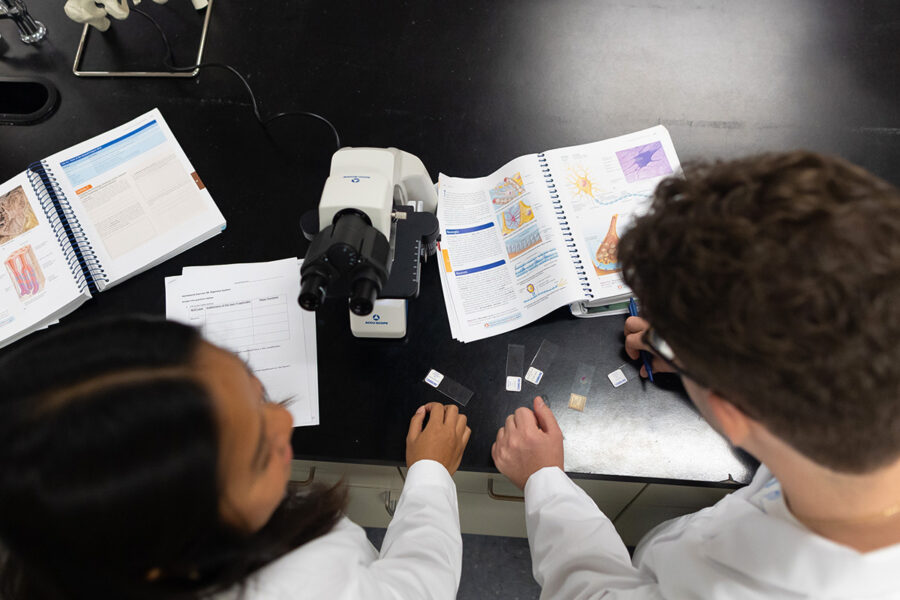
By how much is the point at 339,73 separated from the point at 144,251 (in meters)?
0.62

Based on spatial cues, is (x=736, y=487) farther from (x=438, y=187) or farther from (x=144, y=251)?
(x=144, y=251)

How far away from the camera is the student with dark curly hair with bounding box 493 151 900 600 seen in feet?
1.45

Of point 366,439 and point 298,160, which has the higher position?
point 298,160

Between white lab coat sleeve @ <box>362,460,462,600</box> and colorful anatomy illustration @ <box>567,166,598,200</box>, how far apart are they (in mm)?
620

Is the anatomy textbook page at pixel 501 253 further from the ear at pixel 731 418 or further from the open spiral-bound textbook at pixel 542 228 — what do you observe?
the ear at pixel 731 418

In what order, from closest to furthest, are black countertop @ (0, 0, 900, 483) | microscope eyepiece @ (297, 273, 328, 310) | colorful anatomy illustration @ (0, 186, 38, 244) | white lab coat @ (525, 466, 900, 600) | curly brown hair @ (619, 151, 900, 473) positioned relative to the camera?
curly brown hair @ (619, 151, 900, 473)
white lab coat @ (525, 466, 900, 600)
microscope eyepiece @ (297, 273, 328, 310)
black countertop @ (0, 0, 900, 483)
colorful anatomy illustration @ (0, 186, 38, 244)

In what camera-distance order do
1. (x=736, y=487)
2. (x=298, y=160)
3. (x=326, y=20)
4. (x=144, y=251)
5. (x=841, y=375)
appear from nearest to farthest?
1. (x=841, y=375)
2. (x=736, y=487)
3. (x=144, y=251)
4. (x=298, y=160)
5. (x=326, y=20)

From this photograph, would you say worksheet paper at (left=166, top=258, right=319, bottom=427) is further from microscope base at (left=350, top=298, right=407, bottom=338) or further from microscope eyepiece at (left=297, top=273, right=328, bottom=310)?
microscope eyepiece at (left=297, top=273, right=328, bottom=310)

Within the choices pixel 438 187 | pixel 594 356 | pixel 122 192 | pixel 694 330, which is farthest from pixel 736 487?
pixel 122 192

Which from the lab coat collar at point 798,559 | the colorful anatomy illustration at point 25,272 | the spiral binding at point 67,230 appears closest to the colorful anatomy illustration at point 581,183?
the lab coat collar at point 798,559

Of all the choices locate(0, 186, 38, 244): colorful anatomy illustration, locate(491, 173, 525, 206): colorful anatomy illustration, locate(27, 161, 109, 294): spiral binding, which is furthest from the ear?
locate(0, 186, 38, 244): colorful anatomy illustration

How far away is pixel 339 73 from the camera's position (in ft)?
4.23

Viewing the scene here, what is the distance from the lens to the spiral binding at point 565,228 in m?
1.00

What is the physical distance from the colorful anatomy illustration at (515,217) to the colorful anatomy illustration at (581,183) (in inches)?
4.3
